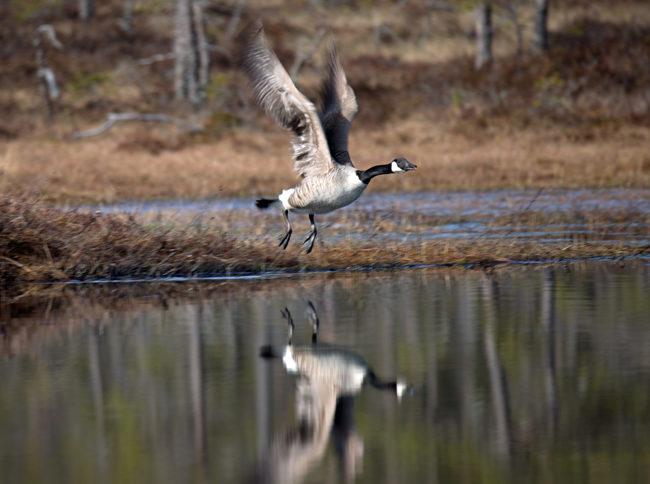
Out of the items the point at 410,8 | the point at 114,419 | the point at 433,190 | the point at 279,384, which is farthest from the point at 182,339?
the point at 410,8

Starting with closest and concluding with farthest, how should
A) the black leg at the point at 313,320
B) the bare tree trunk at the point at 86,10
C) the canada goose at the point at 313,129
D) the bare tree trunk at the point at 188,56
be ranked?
the black leg at the point at 313,320 → the canada goose at the point at 313,129 → the bare tree trunk at the point at 188,56 → the bare tree trunk at the point at 86,10

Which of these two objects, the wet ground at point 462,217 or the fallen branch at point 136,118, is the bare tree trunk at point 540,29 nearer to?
the fallen branch at point 136,118

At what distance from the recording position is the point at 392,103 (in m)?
30.0

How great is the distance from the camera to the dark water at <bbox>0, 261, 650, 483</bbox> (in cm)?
497

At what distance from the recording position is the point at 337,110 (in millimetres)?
12008

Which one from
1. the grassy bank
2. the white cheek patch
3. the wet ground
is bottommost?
the white cheek patch

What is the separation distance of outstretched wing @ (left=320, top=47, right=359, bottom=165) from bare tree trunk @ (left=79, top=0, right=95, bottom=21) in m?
34.0

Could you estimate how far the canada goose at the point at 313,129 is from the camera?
11.2 meters

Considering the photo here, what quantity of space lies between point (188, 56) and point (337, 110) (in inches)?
716

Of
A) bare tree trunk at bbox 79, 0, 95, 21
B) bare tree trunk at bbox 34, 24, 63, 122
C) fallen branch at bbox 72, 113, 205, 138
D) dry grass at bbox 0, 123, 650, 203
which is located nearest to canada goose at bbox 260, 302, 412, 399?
dry grass at bbox 0, 123, 650, 203

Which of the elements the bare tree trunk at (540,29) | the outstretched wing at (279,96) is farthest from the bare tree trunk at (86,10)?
the outstretched wing at (279,96)

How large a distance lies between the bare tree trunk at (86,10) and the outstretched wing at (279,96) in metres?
34.3

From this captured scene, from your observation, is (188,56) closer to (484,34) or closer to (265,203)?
(484,34)

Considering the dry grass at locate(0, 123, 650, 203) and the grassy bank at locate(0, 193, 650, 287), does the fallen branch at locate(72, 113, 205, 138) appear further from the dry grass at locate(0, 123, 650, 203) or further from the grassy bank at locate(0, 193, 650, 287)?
the grassy bank at locate(0, 193, 650, 287)
